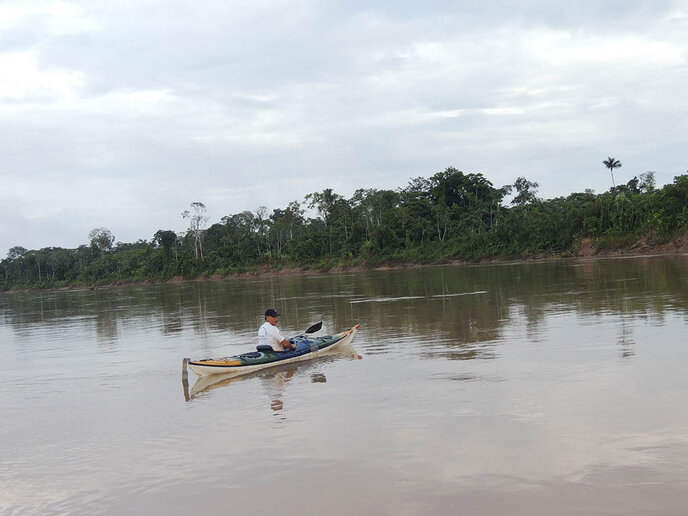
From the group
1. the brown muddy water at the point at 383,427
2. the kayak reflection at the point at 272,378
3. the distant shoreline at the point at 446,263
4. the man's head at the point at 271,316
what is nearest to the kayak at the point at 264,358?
the kayak reflection at the point at 272,378

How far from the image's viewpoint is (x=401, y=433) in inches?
304

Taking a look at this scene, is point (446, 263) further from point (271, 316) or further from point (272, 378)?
point (272, 378)

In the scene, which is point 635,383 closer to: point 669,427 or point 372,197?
point 669,427

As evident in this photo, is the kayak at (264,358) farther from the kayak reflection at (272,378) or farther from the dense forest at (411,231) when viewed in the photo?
the dense forest at (411,231)

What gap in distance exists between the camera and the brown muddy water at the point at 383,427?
5.97 m

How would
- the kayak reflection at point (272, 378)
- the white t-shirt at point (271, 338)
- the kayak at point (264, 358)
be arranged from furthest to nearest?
the white t-shirt at point (271, 338) < the kayak at point (264, 358) < the kayak reflection at point (272, 378)

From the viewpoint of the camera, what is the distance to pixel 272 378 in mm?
11953

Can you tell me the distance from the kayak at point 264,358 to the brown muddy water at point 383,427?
0.22 m

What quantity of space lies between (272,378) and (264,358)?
2.14ft

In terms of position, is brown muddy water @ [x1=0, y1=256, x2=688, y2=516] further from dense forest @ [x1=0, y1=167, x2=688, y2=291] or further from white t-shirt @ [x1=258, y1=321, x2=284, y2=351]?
dense forest @ [x1=0, y1=167, x2=688, y2=291]

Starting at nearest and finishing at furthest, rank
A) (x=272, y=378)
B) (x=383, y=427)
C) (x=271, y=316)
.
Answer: (x=383, y=427) → (x=272, y=378) → (x=271, y=316)

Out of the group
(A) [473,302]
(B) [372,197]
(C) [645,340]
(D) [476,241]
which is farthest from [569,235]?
(C) [645,340]

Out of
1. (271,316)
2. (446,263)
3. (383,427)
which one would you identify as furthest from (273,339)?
(446,263)

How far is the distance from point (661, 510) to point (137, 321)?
79.1ft
